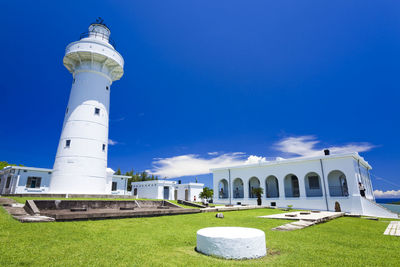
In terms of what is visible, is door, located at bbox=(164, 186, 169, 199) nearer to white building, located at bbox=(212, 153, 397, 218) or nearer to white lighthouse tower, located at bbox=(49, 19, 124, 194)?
white building, located at bbox=(212, 153, 397, 218)

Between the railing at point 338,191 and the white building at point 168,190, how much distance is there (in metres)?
18.6

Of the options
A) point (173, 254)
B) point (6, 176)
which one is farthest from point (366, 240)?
point (6, 176)

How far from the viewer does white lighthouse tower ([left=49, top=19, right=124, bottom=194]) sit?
16.9 meters

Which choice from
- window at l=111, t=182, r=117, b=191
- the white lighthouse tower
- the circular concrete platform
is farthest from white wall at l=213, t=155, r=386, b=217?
the circular concrete platform

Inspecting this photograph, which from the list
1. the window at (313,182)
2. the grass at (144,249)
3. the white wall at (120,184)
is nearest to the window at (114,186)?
the white wall at (120,184)

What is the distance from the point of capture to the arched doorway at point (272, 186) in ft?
90.1

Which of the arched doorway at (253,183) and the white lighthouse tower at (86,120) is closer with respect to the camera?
the white lighthouse tower at (86,120)

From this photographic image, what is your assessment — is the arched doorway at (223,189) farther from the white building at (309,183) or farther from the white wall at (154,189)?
the white wall at (154,189)

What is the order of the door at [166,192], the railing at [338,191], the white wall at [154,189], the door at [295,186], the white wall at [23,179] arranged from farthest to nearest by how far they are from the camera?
the door at [166,192] < the white wall at [154,189] < the door at [295,186] < the railing at [338,191] < the white wall at [23,179]

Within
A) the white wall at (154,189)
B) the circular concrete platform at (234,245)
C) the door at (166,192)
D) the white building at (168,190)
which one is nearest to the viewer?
the circular concrete platform at (234,245)

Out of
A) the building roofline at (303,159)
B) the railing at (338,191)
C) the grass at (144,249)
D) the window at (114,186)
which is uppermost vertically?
the building roofline at (303,159)

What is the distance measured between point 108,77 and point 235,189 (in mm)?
22127

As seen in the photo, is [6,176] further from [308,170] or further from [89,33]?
[308,170]

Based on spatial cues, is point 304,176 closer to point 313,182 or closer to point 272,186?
point 313,182
